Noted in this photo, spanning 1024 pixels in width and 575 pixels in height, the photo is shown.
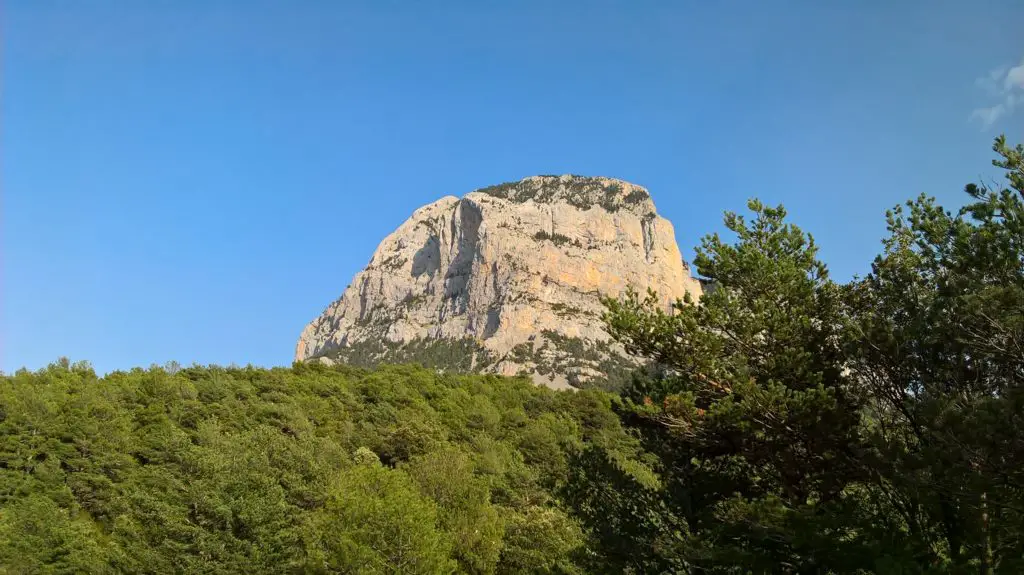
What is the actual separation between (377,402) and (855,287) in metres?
43.5

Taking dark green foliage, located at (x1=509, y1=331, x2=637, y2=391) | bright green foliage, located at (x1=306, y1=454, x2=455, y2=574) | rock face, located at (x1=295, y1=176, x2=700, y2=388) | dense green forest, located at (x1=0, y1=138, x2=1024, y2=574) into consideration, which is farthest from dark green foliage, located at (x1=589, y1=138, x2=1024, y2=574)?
dark green foliage, located at (x1=509, y1=331, x2=637, y2=391)

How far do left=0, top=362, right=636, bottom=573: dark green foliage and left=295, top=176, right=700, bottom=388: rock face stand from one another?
7830 centimetres

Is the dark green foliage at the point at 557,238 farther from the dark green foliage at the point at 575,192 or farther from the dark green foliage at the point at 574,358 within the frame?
the dark green foliage at the point at 574,358

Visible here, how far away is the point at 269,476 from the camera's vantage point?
29359 mm

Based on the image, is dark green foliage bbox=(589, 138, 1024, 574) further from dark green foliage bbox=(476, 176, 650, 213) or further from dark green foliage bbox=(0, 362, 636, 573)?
dark green foliage bbox=(476, 176, 650, 213)

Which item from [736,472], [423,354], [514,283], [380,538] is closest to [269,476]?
[380,538]

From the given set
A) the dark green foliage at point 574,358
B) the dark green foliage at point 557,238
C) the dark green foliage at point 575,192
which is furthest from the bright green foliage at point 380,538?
the dark green foliage at point 575,192

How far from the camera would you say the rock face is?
458 feet

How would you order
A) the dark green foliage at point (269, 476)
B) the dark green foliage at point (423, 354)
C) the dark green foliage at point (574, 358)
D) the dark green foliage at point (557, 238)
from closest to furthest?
1. the dark green foliage at point (269, 476)
2. the dark green foliage at point (574, 358)
3. the dark green foliage at point (423, 354)
4. the dark green foliage at point (557, 238)

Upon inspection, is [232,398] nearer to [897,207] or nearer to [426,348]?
[897,207]

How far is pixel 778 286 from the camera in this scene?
12555 millimetres

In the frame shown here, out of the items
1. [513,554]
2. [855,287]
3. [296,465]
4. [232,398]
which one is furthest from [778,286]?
[232,398]

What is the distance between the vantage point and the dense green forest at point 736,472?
8.84 meters

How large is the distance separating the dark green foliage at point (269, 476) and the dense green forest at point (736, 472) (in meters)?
0.15
